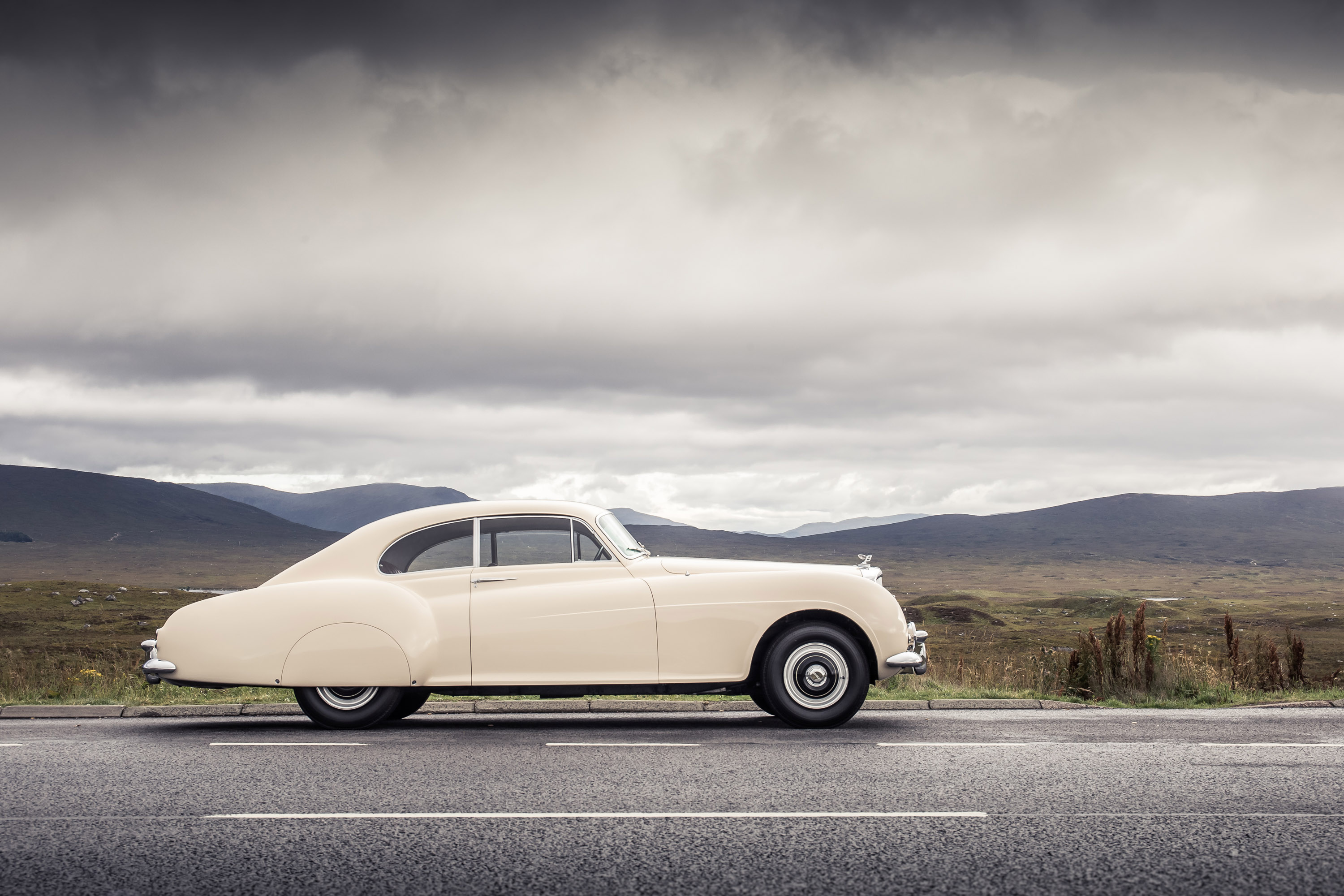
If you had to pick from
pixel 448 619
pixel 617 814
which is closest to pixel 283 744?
pixel 448 619

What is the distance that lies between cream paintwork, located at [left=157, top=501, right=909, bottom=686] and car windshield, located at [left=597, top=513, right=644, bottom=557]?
197 mm

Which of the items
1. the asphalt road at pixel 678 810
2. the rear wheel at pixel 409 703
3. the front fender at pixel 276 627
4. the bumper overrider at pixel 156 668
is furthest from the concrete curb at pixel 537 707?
the front fender at pixel 276 627

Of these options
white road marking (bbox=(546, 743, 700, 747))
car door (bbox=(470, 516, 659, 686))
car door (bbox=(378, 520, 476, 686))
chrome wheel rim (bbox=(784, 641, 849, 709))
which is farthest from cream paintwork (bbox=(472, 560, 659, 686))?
chrome wheel rim (bbox=(784, 641, 849, 709))

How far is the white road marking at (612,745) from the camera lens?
822 cm

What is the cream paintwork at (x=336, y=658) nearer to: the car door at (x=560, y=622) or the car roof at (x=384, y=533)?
the car roof at (x=384, y=533)

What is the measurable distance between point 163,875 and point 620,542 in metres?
5.34

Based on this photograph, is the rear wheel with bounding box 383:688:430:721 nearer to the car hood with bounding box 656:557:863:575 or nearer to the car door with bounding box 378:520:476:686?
the car door with bounding box 378:520:476:686

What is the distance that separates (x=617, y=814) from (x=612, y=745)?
8.40ft

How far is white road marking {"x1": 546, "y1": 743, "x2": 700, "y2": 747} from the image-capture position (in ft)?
27.0

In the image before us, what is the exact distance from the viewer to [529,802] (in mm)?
6059

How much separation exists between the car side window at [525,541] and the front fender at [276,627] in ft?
2.37

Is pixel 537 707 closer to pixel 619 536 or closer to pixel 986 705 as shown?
pixel 619 536

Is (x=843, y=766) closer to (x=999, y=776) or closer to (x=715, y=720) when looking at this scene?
(x=999, y=776)

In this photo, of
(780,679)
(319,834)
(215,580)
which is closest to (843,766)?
(780,679)
